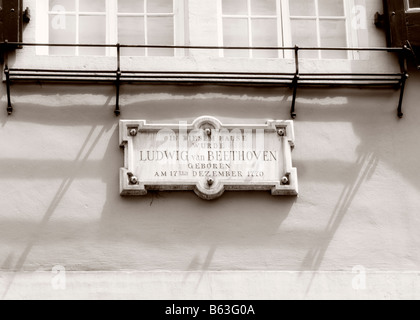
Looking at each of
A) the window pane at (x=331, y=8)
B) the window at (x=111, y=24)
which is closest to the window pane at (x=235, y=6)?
the window at (x=111, y=24)

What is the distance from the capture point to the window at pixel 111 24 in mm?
10086

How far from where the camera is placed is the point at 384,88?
9945mm

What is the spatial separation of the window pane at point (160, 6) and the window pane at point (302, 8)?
3.78ft

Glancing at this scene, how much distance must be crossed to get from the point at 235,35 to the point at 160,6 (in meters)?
0.77

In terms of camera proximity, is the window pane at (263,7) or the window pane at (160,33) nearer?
the window pane at (160,33)

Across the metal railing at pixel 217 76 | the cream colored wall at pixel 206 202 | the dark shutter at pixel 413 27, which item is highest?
the dark shutter at pixel 413 27

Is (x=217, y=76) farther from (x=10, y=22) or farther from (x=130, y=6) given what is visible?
(x=10, y=22)

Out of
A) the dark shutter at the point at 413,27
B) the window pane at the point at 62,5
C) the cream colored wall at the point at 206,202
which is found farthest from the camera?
the window pane at the point at 62,5

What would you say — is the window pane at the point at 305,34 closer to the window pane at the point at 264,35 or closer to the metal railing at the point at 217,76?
the window pane at the point at 264,35

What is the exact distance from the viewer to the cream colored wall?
9086 mm

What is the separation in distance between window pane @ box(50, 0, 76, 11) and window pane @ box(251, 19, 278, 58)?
1708 mm

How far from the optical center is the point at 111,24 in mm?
10156

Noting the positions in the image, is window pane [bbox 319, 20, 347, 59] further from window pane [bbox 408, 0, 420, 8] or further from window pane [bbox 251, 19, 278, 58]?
window pane [bbox 408, 0, 420, 8]

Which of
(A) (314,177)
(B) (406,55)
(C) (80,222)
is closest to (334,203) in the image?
(A) (314,177)
